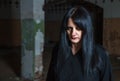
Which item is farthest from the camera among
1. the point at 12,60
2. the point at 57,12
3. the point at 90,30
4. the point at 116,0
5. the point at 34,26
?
the point at 57,12

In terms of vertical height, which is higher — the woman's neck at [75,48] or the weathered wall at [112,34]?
the woman's neck at [75,48]

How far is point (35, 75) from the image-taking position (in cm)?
675

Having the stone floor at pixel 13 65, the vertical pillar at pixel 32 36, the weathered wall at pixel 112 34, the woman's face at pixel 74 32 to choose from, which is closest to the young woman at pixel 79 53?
the woman's face at pixel 74 32

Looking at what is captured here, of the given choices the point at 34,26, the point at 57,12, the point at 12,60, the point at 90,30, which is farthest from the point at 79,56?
the point at 57,12

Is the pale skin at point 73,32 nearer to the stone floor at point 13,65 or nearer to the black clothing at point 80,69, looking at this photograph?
the black clothing at point 80,69

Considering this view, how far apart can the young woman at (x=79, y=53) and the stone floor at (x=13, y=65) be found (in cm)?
Answer: 529

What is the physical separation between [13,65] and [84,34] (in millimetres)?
6899

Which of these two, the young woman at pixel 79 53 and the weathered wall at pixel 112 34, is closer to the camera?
the young woman at pixel 79 53

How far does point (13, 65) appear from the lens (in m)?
8.45

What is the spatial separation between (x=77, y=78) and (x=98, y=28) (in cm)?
942

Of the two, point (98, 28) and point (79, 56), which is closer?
point (79, 56)

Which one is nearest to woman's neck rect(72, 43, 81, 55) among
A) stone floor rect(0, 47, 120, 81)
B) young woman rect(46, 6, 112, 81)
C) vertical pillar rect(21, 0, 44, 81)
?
young woman rect(46, 6, 112, 81)

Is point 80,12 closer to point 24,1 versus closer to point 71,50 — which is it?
point 71,50

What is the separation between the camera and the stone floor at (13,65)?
7.20 m
